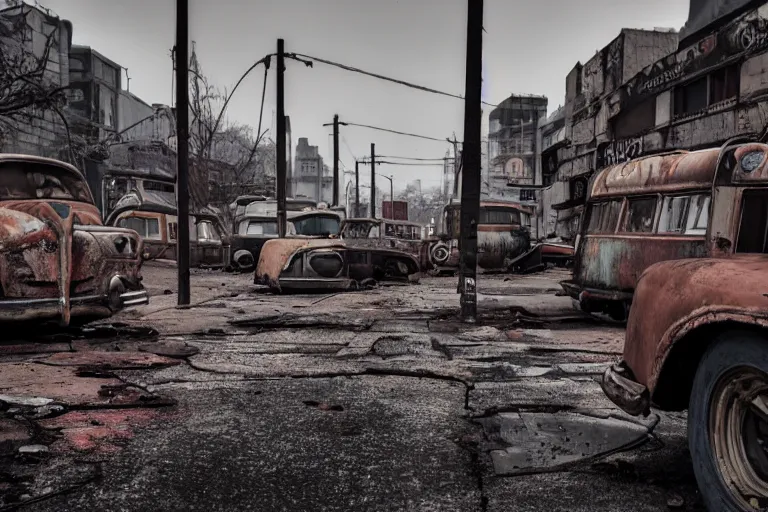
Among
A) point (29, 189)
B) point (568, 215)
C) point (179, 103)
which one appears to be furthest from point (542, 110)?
point (29, 189)

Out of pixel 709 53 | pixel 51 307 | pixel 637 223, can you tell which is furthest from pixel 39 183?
pixel 709 53

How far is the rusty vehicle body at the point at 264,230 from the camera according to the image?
1730 cm

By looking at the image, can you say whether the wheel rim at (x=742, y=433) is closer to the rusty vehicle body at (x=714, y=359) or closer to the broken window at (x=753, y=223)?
the rusty vehicle body at (x=714, y=359)

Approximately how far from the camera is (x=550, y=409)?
11.6 ft

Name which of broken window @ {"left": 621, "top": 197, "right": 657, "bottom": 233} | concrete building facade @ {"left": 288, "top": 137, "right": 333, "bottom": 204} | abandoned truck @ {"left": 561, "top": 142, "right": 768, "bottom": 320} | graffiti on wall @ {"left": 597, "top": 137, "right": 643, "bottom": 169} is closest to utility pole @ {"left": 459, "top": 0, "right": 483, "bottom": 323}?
abandoned truck @ {"left": 561, "top": 142, "right": 768, "bottom": 320}

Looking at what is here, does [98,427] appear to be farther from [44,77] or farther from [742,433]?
[44,77]

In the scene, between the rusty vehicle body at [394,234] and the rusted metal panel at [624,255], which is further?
the rusty vehicle body at [394,234]

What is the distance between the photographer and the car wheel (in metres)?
1.82

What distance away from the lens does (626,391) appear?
8.14 feet

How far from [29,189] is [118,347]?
7.31ft

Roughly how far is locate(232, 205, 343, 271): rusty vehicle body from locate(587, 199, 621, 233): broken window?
10.2 meters

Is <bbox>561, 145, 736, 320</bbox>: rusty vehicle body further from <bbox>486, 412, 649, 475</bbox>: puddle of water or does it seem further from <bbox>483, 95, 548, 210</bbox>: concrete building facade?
<bbox>483, 95, 548, 210</bbox>: concrete building facade

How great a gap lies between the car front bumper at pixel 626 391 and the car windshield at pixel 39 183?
595 centimetres

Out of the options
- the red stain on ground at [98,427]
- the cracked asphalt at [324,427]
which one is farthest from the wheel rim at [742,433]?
the red stain on ground at [98,427]
